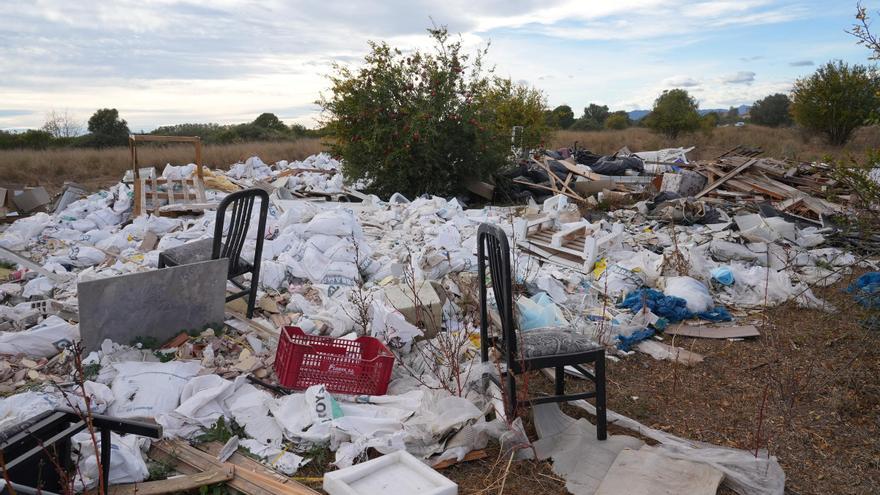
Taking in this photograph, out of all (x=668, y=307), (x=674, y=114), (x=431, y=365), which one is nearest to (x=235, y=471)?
(x=431, y=365)

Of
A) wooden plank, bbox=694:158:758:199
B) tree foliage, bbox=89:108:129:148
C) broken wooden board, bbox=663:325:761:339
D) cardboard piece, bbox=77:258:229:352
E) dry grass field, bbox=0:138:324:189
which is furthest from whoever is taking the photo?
tree foliage, bbox=89:108:129:148

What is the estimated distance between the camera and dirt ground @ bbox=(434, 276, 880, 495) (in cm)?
307

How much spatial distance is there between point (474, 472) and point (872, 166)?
2988mm

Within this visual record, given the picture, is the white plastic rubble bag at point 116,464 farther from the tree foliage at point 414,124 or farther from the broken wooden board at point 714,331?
the tree foliage at point 414,124

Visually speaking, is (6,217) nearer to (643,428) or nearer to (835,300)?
(643,428)

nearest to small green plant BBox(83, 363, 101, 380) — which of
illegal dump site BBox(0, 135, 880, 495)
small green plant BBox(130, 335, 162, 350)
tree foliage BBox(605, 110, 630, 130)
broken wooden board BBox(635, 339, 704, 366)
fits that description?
illegal dump site BBox(0, 135, 880, 495)

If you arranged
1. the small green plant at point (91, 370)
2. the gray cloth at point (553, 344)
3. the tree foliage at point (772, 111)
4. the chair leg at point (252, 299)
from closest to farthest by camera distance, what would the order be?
the gray cloth at point (553, 344) < the small green plant at point (91, 370) < the chair leg at point (252, 299) < the tree foliage at point (772, 111)

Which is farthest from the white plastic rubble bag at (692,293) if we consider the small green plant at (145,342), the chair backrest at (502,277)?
the small green plant at (145,342)

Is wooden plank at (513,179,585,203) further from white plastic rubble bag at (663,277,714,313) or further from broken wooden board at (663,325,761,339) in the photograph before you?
broken wooden board at (663,325,761,339)

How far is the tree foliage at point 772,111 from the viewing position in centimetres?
3934

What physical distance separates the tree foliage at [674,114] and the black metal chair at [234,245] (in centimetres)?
2764

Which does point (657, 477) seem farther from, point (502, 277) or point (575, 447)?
point (502, 277)

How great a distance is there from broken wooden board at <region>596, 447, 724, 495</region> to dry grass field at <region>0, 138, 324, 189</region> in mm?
14484

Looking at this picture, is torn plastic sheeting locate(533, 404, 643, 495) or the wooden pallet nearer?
torn plastic sheeting locate(533, 404, 643, 495)
